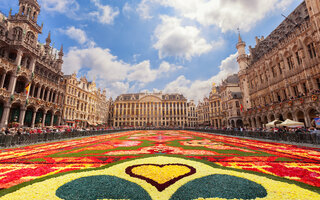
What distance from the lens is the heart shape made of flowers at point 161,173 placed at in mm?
3520

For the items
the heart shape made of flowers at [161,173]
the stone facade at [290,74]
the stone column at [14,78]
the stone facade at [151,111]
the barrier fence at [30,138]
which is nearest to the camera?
the heart shape made of flowers at [161,173]

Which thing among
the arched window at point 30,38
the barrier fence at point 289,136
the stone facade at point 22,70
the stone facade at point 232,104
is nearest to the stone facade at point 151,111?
the stone facade at point 232,104

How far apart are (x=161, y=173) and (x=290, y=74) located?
2915cm

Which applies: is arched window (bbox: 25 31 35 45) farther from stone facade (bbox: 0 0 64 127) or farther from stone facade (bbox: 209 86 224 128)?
stone facade (bbox: 209 86 224 128)

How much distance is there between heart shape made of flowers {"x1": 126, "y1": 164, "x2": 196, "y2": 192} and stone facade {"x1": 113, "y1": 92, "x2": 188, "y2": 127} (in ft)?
215

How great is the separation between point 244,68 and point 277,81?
1296cm

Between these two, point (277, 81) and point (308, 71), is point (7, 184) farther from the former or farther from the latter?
point (277, 81)

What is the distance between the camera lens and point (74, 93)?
131ft

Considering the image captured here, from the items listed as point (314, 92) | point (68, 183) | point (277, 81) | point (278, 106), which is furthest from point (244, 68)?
point (68, 183)

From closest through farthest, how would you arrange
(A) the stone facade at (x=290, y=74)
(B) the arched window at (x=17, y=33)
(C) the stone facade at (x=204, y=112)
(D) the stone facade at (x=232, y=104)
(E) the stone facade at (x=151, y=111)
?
(A) the stone facade at (x=290, y=74) < (B) the arched window at (x=17, y=33) < (D) the stone facade at (x=232, y=104) < (C) the stone facade at (x=204, y=112) < (E) the stone facade at (x=151, y=111)

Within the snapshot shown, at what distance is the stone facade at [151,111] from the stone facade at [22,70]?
146 ft

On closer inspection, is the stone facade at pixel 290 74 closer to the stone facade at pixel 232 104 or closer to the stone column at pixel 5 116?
the stone facade at pixel 232 104

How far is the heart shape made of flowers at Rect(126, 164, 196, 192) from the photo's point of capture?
3.52 meters

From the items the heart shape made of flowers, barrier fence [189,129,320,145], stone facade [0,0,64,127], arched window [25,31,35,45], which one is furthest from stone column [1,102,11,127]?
barrier fence [189,129,320,145]
